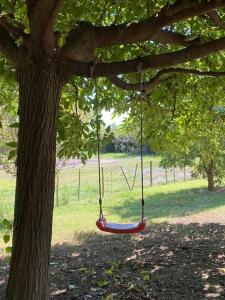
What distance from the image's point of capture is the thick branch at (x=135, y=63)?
3.69 meters

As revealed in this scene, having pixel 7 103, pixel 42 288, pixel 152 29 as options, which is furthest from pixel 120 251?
pixel 152 29

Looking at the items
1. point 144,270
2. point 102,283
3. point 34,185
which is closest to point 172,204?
point 144,270

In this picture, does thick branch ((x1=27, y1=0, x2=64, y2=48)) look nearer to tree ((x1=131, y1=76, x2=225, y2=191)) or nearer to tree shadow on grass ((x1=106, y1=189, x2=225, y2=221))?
tree ((x1=131, y1=76, x2=225, y2=191))

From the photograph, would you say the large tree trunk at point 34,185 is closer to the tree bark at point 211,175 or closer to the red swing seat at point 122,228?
the red swing seat at point 122,228

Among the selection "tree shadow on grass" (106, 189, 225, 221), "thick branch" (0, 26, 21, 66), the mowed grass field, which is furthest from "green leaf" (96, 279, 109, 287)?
"tree shadow on grass" (106, 189, 225, 221)

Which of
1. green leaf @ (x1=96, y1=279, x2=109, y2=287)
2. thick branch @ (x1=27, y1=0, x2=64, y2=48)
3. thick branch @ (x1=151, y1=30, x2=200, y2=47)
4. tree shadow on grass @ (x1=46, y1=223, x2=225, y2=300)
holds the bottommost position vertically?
tree shadow on grass @ (x1=46, y1=223, x2=225, y2=300)

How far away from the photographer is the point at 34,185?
355cm

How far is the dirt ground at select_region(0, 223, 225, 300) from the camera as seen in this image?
16.4ft

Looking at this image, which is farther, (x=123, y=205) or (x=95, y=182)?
(x=95, y=182)

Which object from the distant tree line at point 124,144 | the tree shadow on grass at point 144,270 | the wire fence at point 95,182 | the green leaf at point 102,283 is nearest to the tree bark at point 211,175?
the distant tree line at point 124,144

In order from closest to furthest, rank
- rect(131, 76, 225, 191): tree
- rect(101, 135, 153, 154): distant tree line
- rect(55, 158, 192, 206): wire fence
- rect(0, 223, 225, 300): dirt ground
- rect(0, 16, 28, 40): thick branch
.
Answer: rect(0, 16, 28, 40): thick branch
rect(0, 223, 225, 300): dirt ground
rect(131, 76, 225, 191): tree
rect(101, 135, 153, 154): distant tree line
rect(55, 158, 192, 206): wire fence

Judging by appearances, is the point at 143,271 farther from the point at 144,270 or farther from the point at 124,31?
the point at 124,31

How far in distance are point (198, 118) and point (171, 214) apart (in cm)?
637

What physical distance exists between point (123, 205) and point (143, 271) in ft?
39.3
